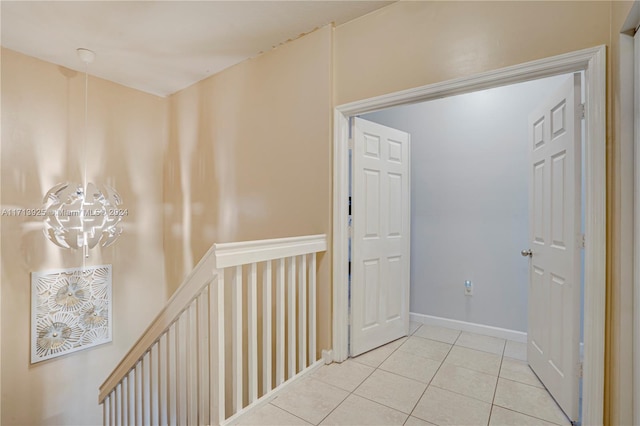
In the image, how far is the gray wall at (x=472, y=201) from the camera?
2.79 m

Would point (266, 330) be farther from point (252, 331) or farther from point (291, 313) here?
point (291, 313)

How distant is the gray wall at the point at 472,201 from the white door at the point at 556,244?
1.96 feet

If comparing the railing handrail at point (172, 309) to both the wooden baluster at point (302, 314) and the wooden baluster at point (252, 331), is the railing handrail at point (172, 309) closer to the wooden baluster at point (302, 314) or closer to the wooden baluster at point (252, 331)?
the wooden baluster at point (252, 331)

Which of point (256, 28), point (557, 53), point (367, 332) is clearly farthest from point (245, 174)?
point (557, 53)

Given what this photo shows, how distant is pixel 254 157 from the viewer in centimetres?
291

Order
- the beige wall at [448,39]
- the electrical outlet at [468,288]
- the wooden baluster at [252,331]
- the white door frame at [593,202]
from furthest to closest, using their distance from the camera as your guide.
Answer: the electrical outlet at [468,288], the wooden baluster at [252,331], the beige wall at [448,39], the white door frame at [593,202]

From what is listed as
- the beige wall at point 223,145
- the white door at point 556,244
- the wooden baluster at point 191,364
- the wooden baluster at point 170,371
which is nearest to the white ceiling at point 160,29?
the beige wall at point 223,145

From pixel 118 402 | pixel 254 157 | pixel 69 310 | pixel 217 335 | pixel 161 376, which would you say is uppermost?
pixel 254 157

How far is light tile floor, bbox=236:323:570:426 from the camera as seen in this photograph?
1707 millimetres

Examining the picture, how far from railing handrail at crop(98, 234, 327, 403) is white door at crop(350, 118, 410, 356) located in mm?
425

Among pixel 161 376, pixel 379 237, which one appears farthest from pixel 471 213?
pixel 161 376

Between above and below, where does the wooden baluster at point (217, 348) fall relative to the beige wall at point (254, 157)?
below

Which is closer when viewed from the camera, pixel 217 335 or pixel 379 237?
pixel 217 335

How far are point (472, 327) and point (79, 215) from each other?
363 centimetres
